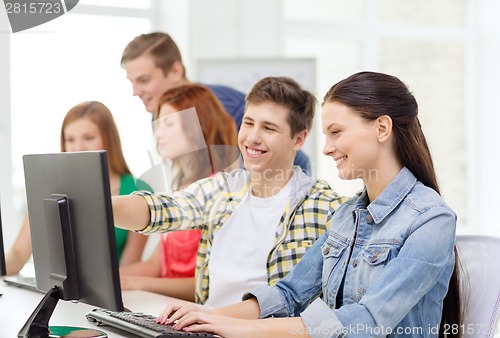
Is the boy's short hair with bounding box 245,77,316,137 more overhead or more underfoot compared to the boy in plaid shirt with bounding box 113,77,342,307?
more overhead

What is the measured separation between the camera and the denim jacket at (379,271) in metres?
1.33

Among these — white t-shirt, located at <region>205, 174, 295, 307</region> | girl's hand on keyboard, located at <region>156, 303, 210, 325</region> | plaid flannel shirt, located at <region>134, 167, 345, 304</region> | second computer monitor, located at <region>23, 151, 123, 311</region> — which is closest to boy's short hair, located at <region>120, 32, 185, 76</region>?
plaid flannel shirt, located at <region>134, 167, 345, 304</region>

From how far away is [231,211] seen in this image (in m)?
2.06

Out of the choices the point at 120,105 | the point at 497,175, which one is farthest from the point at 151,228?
the point at 497,175

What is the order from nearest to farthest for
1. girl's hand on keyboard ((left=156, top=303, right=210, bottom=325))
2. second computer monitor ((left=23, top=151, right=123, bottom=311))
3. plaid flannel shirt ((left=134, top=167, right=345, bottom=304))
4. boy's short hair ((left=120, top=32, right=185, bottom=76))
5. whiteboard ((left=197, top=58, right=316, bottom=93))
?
second computer monitor ((left=23, top=151, right=123, bottom=311)), girl's hand on keyboard ((left=156, top=303, right=210, bottom=325)), plaid flannel shirt ((left=134, top=167, right=345, bottom=304)), boy's short hair ((left=120, top=32, right=185, bottom=76)), whiteboard ((left=197, top=58, right=316, bottom=93))

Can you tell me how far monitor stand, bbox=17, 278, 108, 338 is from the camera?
1.41 m

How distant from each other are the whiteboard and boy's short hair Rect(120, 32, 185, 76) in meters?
0.96

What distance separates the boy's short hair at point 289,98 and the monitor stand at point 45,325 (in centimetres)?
83

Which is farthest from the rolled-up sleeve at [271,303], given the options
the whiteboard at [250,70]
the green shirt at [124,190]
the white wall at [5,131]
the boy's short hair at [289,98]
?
the white wall at [5,131]

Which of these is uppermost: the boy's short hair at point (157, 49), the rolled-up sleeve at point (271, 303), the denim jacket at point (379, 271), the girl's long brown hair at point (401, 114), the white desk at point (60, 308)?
the boy's short hair at point (157, 49)

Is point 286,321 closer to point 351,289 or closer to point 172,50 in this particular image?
point 351,289

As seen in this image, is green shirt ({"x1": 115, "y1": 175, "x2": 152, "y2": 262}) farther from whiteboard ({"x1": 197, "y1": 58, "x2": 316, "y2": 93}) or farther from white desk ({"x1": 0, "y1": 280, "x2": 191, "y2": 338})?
whiteboard ({"x1": 197, "y1": 58, "x2": 316, "y2": 93})

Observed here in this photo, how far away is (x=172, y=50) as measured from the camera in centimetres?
317

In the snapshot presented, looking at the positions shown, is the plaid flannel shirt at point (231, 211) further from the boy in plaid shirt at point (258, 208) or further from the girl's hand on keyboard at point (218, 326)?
the girl's hand on keyboard at point (218, 326)
